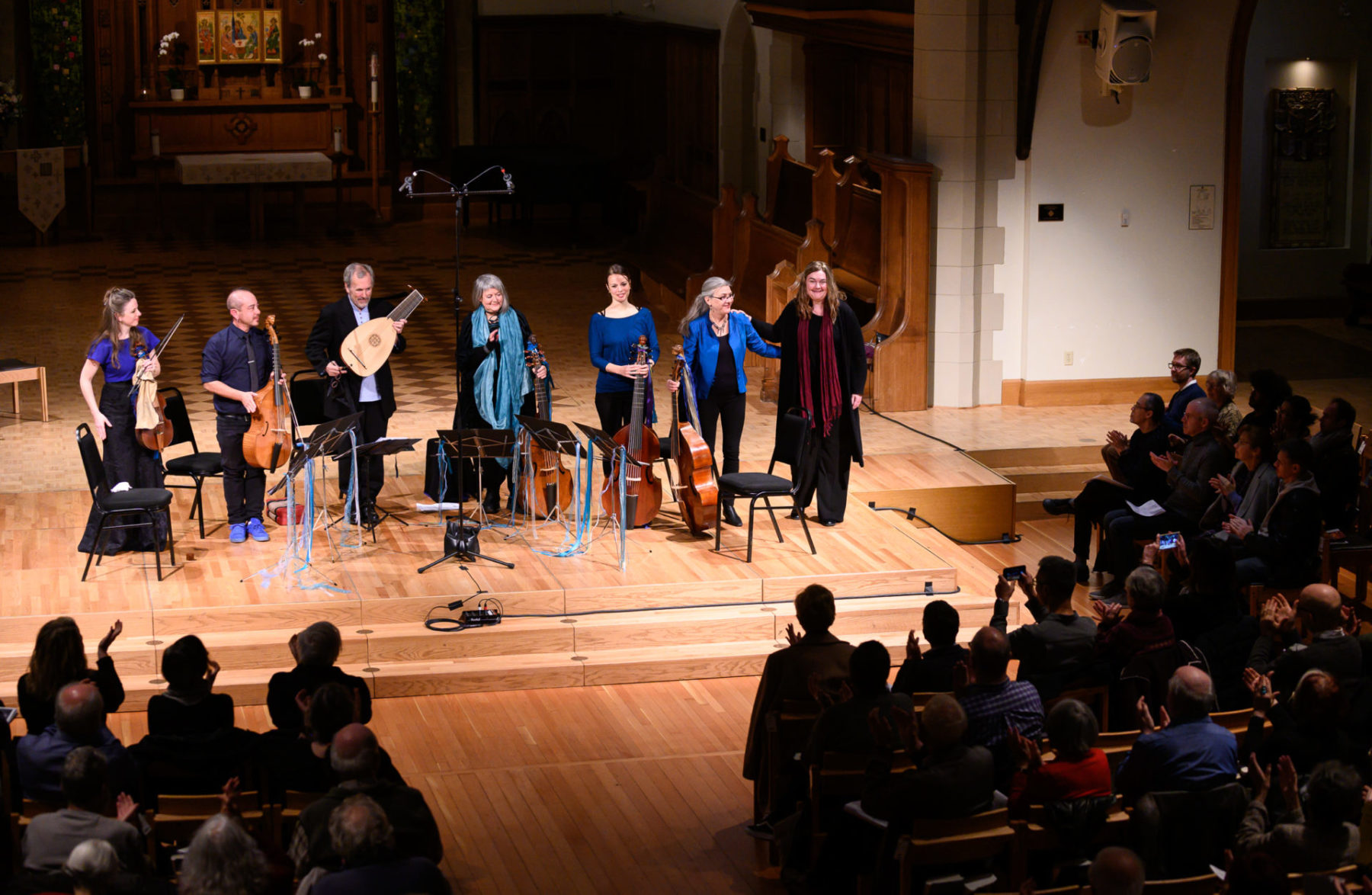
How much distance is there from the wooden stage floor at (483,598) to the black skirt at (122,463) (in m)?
0.11

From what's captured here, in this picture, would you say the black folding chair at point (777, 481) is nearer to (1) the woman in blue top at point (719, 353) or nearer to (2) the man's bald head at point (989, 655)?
(1) the woman in blue top at point (719, 353)

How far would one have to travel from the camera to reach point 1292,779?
4.38 metres

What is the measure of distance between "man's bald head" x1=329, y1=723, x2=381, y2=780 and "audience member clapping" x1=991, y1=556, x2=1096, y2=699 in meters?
2.24

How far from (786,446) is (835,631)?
102 centimetres

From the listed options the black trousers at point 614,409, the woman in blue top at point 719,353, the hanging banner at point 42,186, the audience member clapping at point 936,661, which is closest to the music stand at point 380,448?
the black trousers at point 614,409

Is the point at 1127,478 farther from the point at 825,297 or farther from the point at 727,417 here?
the point at 727,417

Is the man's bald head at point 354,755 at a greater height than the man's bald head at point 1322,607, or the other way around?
the man's bald head at point 1322,607

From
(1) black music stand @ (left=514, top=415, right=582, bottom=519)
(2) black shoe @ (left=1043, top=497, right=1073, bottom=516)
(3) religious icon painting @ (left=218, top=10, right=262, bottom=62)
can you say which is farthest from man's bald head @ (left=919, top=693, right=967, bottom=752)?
(3) religious icon painting @ (left=218, top=10, right=262, bottom=62)

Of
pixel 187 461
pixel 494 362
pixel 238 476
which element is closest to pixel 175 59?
pixel 187 461

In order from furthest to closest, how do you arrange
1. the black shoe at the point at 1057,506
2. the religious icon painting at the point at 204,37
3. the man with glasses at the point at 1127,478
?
the religious icon painting at the point at 204,37 < the black shoe at the point at 1057,506 < the man with glasses at the point at 1127,478

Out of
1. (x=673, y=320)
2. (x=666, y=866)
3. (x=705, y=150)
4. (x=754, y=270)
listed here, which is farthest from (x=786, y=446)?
(x=705, y=150)

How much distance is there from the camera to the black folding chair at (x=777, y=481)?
7793mm

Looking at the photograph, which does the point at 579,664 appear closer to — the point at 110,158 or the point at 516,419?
the point at 516,419

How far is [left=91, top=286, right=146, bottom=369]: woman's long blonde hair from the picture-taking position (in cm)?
747
